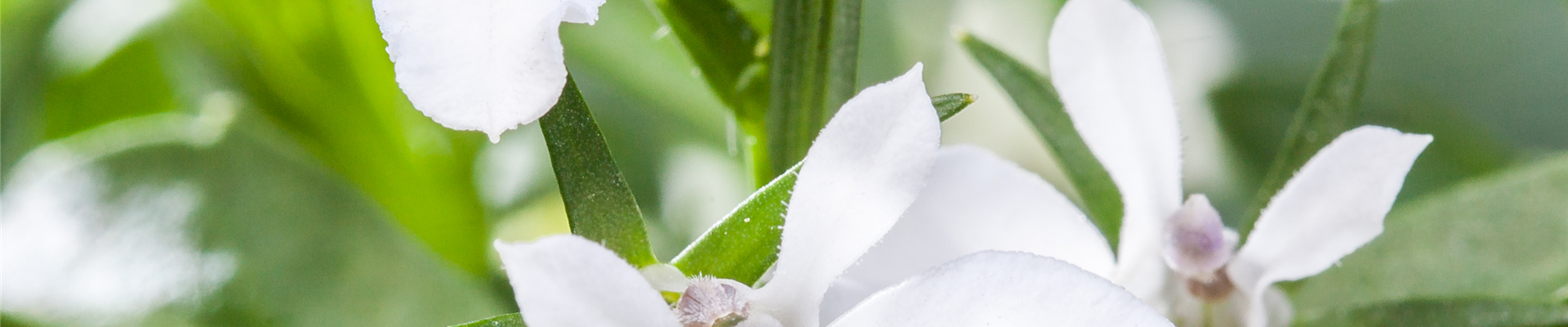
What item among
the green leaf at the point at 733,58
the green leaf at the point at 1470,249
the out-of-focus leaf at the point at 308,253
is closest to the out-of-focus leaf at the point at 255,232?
the out-of-focus leaf at the point at 308,253

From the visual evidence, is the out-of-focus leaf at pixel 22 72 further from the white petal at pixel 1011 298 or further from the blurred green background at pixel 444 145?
the white petal at pixel 1011 298

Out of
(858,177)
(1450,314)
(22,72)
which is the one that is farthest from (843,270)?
(22,72)

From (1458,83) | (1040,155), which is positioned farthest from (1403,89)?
(1040,155)

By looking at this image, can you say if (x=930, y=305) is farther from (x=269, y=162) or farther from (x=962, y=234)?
(x=269, y=162)

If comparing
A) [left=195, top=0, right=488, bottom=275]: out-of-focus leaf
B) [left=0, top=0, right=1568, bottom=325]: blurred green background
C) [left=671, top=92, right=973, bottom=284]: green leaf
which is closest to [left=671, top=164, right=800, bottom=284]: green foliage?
[left=671, top=92, right=973, bottom=284]: green leaf

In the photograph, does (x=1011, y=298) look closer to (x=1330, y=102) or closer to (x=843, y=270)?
(x=843, y=270)

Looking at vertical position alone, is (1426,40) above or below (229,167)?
below
